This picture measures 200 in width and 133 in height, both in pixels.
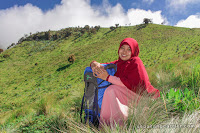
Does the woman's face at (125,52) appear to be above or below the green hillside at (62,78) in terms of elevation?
above

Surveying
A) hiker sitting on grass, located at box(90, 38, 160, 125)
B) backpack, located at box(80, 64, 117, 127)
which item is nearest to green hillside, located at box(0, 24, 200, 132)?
backpack, located at box(80, 64, 117, 127)

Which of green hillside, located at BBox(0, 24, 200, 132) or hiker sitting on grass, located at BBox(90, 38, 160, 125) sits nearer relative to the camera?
hiker sitting on grass, located at BBox(90, 38, 160, 125)

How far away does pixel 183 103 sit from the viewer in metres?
1.61

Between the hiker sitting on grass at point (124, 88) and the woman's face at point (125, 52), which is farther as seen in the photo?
the woman's face at point (125, 52)

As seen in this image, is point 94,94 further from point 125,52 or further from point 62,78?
point 62,78

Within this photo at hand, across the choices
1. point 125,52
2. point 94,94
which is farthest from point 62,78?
point 125,52

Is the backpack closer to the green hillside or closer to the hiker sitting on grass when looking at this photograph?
the hiker sitting on grass

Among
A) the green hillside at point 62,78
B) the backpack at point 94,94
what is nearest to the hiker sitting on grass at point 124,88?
the backpack at point 94,94

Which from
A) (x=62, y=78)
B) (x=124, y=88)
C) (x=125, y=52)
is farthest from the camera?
(x=62, y=78)

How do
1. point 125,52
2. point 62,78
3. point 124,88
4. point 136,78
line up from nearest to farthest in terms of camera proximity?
point 136,78
point 124,88
point 125,52
point 62,78

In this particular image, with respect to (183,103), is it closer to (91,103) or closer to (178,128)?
(178,128)

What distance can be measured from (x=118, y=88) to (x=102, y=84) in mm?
346

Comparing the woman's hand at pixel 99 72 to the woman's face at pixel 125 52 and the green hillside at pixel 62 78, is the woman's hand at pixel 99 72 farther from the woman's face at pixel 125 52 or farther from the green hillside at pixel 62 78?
the green hillside at pixel 62 78

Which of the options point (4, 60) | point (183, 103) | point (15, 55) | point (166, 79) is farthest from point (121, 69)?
point (15, 55)
